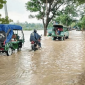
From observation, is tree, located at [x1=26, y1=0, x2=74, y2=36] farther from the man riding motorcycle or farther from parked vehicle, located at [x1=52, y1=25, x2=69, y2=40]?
the man riding motorcycle

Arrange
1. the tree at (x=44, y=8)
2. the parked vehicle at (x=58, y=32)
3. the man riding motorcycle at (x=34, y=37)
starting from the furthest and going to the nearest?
the tree at (x=44, y=8)
the parked vehicle at (x=58, y=32)
the man riding motorcycle at (x=34, y=37)

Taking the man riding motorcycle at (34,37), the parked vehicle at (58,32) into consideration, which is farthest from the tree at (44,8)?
the man riding motorcycle at (34,37)

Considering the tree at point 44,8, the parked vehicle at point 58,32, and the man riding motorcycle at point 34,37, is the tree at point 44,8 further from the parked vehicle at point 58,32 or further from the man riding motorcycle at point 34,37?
the man riding motorcycle at point 34,37

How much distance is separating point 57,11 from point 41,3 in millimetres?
3644

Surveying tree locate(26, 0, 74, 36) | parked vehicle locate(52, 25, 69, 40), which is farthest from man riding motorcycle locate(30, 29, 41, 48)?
tree locate(26, 0, 74, 36)

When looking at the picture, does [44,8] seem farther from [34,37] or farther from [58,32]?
[34,37]

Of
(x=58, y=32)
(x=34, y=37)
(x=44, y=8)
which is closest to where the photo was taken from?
(x=34, y=37)

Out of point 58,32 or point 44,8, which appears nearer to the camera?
point 58,32

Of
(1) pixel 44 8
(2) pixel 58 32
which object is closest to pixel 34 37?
(2) pixel 58 32

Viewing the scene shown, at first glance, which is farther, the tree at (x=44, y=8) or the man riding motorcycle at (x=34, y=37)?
the tree at (x=44, y=8)

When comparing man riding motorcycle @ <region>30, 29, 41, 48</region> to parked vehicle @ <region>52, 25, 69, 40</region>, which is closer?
man riding motorcycle @ <region>30, 29, 41, 48</region>

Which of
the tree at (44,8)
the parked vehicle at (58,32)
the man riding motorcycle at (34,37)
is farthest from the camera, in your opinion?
the tree at (44,8)

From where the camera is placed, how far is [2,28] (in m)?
11.2

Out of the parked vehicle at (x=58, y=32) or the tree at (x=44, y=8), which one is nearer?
the parked vehicle at (x=58, y=32)
